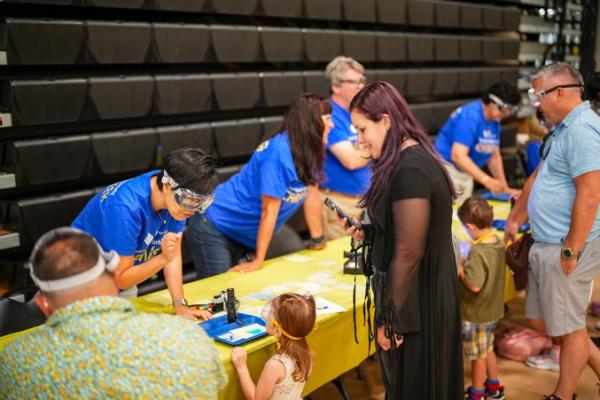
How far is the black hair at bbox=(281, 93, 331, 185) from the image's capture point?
3377 millimetres

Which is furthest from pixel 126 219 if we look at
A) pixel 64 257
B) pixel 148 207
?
pixel 64 257

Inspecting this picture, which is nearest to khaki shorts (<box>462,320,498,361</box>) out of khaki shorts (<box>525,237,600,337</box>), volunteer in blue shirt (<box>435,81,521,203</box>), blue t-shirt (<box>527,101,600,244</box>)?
khaki shorts (<box>525,237,600,337</box>)

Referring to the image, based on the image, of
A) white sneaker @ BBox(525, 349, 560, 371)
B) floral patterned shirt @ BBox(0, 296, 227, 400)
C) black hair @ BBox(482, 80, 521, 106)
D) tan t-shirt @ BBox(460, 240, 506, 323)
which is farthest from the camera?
black hair @ BBox(482, 80, 521, 106)

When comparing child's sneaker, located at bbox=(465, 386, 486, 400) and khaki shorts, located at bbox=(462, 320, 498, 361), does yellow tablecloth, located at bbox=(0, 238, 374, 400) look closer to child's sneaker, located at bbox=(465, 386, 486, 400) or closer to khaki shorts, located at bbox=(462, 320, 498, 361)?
khaki shorts, located at bbox=(462, 320, 498, 361)

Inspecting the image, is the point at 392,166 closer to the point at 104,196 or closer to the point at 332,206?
A: the point at 332,206

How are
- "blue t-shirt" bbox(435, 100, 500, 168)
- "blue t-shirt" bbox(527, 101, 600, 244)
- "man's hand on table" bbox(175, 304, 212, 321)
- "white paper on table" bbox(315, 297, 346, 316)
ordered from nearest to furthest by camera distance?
1. "man's hand on table" bbox(175, 304, 212, 321)
2. "white paper on table" bbox(315, 297, 346, 316)
3. "blue t-shirt" bbox(527, 101, 600, 244)
4. "blue t-shirt" bbox(435, 100, 500, 168)

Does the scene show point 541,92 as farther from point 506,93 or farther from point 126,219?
point 126,219

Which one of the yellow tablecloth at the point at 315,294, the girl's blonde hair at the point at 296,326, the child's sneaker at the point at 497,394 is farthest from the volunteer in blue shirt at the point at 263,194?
the child's sneaker at the point at 497,394

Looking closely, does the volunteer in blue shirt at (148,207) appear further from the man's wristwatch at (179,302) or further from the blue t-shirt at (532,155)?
the blue t-shirt at (532,155)

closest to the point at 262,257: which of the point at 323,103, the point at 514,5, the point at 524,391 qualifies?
the point at 323,103

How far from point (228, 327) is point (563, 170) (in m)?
1.66

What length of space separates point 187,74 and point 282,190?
156 centimetres

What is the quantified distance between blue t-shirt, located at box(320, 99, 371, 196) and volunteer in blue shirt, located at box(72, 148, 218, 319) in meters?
1.69

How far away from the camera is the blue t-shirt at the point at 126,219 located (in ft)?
8.22
